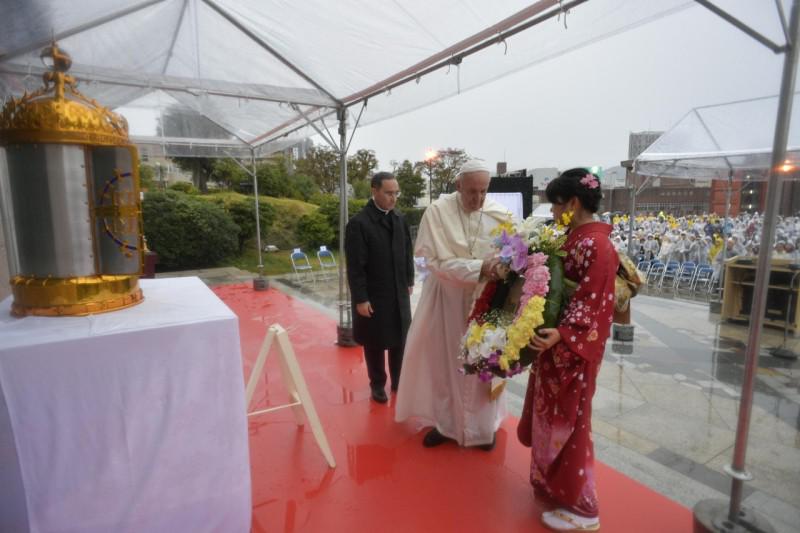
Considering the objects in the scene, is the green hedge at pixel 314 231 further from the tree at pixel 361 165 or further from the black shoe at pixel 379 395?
the black shoe at pixel 379 395

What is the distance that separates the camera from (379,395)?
143 inches

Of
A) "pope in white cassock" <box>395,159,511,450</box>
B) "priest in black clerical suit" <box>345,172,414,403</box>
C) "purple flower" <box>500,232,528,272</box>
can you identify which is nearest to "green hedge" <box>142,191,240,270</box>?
"priest in black clerical suit" <box>345,172,414,403</box>

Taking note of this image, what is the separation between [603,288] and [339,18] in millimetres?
2510

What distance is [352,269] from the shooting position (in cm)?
344

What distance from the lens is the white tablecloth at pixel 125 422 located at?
4.72ft

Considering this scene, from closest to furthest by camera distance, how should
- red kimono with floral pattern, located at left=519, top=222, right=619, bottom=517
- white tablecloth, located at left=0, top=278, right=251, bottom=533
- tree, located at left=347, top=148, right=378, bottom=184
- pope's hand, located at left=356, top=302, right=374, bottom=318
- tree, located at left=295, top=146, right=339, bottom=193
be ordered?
white tablecloth, located at left=0, top=278, right=251, bottom=533 → red kimono with floral pattern, located at left=519, top=222, right=619, bottom=517 → pope's hand, located at left=356, top=302, right=374, bottom=318 → tree, located at left=295, top=146, right=339, bottom=193 → tree, located at left=347, top=148, right=378, bottom=184

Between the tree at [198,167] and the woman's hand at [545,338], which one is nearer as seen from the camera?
the woman's hand at [545,338]

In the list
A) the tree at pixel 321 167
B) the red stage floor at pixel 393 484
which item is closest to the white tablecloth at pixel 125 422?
the red stage floor at pixel 393 484

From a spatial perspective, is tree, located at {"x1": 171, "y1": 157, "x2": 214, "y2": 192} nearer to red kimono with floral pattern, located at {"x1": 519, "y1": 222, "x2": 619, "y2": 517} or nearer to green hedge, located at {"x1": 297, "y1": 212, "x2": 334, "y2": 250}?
green hedge, located at {"x1": 297, "y1": 212, "x2": 334, "y2": 250}

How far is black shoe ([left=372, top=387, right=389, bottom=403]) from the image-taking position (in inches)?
142

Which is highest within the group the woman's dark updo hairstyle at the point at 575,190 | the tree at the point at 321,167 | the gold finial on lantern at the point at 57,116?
the tree at the point at 321,167

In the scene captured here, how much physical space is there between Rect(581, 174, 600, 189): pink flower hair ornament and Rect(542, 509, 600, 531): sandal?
156 centimetres

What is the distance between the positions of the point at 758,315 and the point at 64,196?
9.31 feet

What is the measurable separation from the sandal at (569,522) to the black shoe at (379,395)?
165 centimetres
